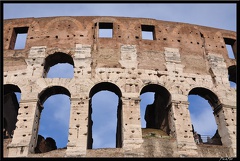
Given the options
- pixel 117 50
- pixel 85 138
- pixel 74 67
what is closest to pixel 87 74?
pixel 74 67

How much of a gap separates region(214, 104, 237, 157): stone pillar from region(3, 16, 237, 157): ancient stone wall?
0.13 feet

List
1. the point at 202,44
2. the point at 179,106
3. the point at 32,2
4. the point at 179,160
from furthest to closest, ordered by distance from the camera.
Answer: the point at 202,44
the point at 179,106
the point at 32,2
the point at 179,160

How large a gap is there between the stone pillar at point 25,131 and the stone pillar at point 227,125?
7611 mm

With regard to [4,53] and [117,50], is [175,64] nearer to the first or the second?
[117,50]

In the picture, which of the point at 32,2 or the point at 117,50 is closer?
the point at 32,2

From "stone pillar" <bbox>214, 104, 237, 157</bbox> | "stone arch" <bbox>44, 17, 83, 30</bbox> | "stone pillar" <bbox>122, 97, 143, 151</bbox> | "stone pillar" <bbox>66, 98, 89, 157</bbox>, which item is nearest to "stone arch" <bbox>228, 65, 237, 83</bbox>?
"stone pillar" <bbox>214, 104, 237, 157</bbox>

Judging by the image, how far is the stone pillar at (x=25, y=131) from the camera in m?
9.44

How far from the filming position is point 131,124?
33.5ft

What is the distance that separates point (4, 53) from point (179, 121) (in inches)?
333

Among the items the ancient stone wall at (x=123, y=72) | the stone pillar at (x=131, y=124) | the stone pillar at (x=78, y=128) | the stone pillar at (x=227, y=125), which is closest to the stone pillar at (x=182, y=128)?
the ancient stone wall at (x=123, y=72)

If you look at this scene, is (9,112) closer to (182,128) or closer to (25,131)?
(25,131)

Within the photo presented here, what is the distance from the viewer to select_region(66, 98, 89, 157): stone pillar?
377 inches

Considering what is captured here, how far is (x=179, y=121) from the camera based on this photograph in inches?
415

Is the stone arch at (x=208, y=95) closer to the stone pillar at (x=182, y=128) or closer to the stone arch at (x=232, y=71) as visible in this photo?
the stone pillar at (x=182, y=128)
